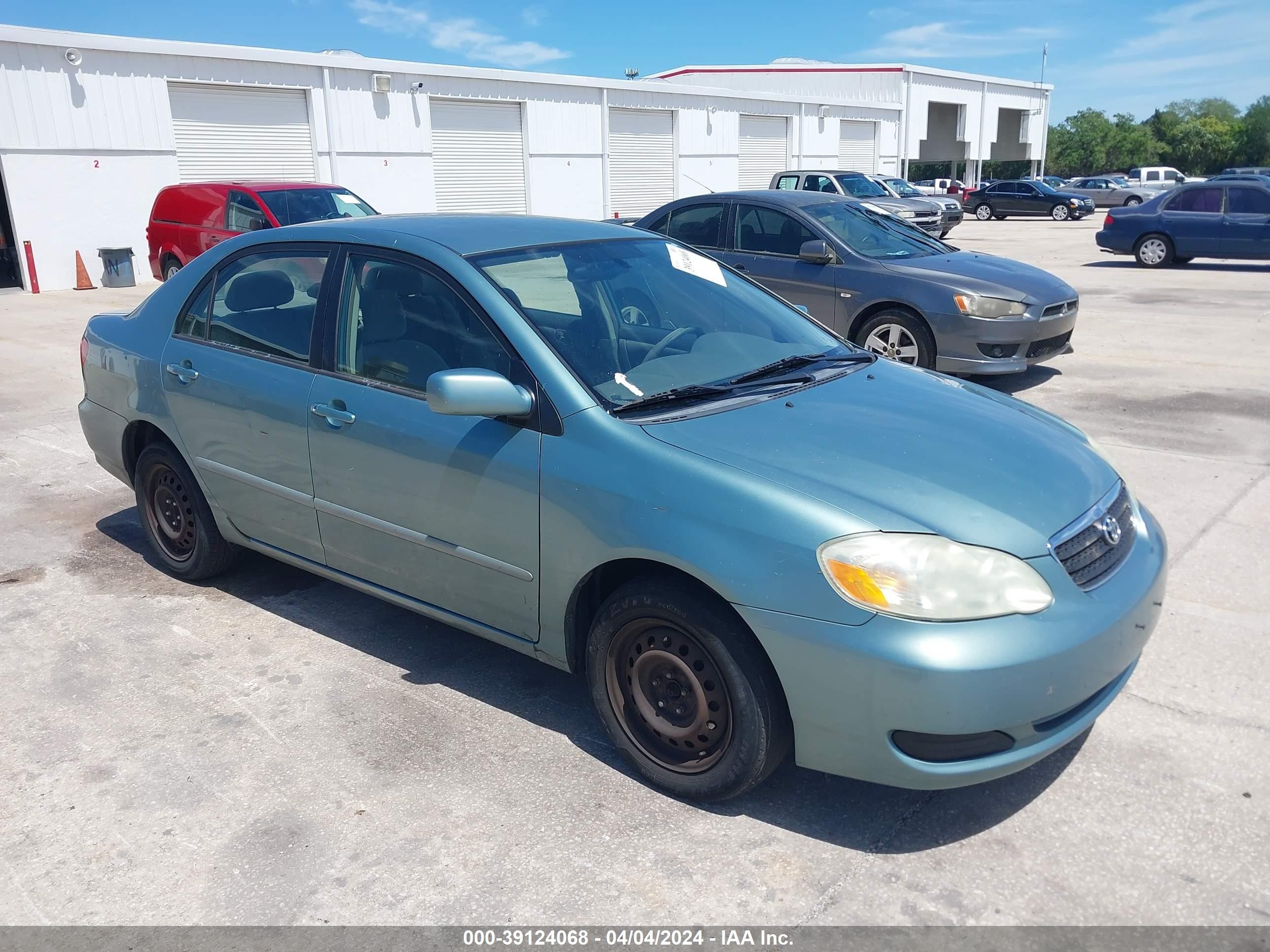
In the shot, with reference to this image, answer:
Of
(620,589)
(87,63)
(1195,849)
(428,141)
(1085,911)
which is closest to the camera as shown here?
(1085,911)

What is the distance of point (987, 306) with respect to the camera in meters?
7.94

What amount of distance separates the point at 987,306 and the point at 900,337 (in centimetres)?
72

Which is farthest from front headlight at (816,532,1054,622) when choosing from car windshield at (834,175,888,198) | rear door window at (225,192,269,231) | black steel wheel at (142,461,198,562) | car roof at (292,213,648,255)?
car windshield at (834,175,888,198)

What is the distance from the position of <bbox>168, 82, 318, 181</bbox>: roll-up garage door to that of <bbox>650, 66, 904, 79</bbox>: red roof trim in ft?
96.8

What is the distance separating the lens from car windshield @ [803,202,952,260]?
8.67 m

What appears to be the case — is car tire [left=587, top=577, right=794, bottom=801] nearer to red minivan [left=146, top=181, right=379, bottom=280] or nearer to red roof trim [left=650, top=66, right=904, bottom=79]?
red minivan [left=146, top=181, right=379, bottom=280]

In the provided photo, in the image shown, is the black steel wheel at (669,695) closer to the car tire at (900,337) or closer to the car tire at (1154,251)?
the car tire at (900,337)

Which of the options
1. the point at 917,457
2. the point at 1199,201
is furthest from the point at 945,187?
the point at 917,457

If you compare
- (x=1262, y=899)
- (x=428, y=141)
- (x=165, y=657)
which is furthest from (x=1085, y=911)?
(x=428, y=141)

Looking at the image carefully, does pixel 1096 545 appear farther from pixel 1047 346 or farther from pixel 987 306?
pixel 1047 346

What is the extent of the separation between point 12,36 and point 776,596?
20091 millimetres

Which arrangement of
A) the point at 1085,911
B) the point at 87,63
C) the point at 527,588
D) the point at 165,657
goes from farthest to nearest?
the point at 87,63
the point at 165,657
the point at 527,588
the point at 1085,911

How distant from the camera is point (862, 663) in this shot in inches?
104

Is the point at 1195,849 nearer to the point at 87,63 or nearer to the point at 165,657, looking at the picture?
the point at 165,657
